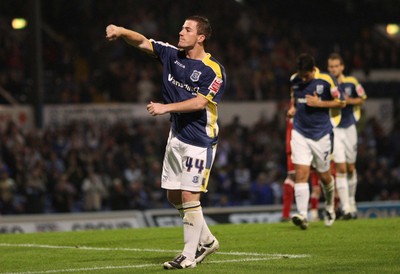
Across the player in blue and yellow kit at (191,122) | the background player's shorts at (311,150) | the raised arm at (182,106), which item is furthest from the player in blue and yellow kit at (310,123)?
the raised arm at (182,106)

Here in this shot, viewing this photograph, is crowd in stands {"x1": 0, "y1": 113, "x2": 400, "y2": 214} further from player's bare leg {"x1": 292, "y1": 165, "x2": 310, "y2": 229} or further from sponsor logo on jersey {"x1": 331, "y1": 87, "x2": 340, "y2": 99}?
sponsor logo on jersey {"x1": 331, "y1": 87, "x2": 340, "y2": 99}

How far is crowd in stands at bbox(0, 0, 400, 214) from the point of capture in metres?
25.3

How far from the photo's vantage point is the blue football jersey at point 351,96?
60.7 feet

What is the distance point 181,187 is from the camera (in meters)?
10.5

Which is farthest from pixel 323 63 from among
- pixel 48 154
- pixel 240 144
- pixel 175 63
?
pixel 175 63

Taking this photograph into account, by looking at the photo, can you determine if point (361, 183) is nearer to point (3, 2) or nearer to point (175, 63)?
point (3, 2)

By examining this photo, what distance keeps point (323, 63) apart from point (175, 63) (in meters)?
25.7

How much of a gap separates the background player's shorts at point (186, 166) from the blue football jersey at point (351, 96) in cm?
833

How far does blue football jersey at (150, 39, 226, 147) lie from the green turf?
1.35 meters

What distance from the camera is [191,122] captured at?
10.6 metres

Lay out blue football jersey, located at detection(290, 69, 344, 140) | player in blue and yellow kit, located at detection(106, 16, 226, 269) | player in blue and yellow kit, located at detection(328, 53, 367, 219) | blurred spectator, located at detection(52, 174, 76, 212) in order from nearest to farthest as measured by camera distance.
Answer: player in blue and yellow kit, located at detection(106, 16, 226, 269)
blue football jersey, located at detection(290, 69, 344, 140)
player in blue and yellow kit, located at detection(328, 53, 367, 219)
blurred spectator, located at detection(52, 174, 76, 212)

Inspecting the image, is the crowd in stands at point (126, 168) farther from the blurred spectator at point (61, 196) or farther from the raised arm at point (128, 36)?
the raised arm at point (128, 36)

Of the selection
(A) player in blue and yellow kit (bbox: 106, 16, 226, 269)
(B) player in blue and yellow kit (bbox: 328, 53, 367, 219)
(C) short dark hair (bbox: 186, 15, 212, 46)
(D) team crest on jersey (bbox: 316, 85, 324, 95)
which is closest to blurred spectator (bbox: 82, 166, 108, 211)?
(B) player in blue and yellow kit (bbox: 328, 53, 367, 219)

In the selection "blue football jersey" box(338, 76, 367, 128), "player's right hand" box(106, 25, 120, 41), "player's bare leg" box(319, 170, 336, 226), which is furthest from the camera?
"blue football jersey" box(338, 76, 367, 128)
